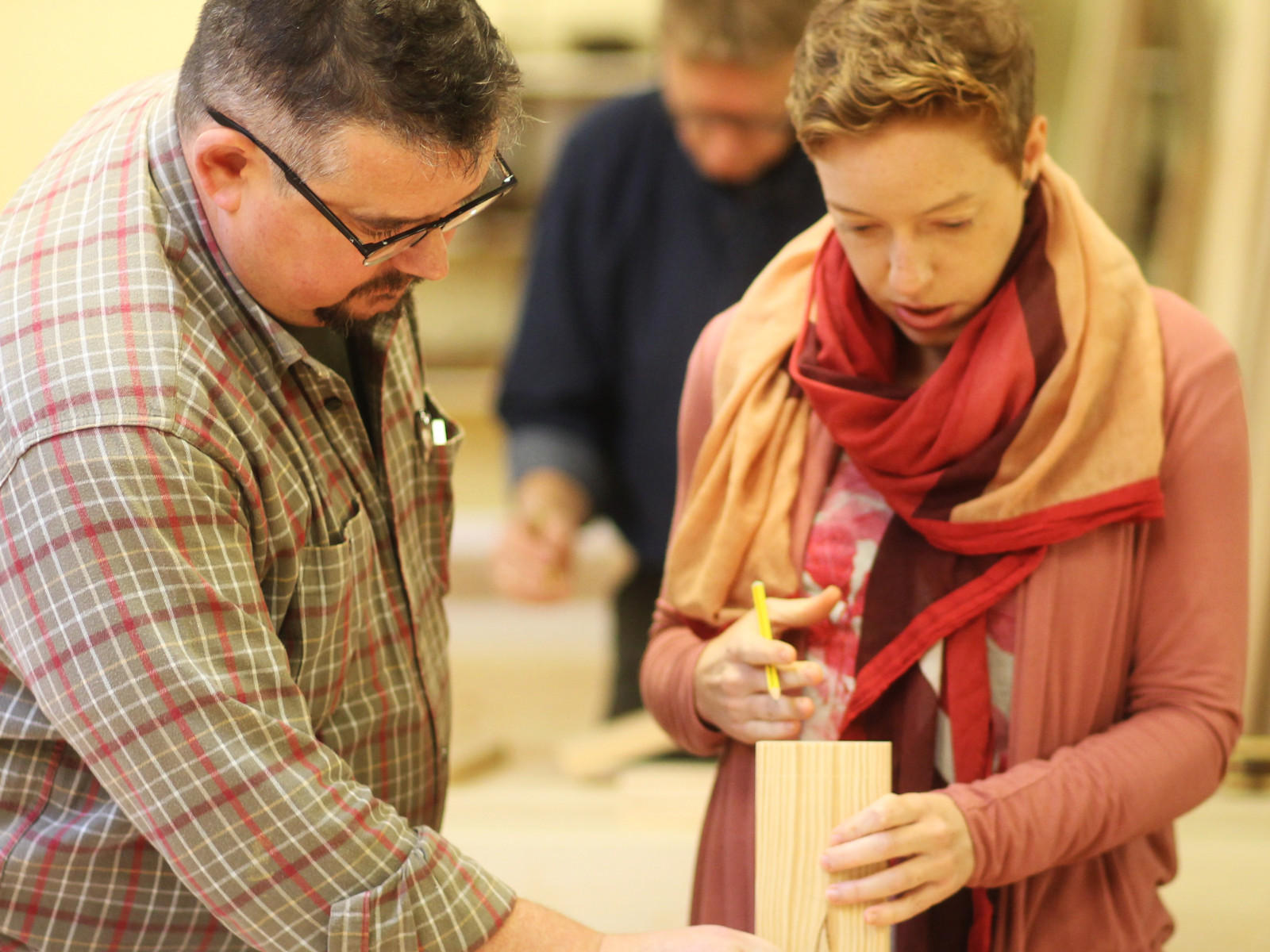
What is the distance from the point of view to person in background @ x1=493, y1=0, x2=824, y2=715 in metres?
2.33

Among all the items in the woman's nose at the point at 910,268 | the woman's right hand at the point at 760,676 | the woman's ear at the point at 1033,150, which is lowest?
the woman's right hand at the point at 760,676

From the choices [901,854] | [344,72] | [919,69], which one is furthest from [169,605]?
[919,69]

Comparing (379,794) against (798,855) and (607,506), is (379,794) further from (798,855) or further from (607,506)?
(607,506)

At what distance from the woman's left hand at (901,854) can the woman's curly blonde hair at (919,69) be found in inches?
24.4

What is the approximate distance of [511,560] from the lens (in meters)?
2.33

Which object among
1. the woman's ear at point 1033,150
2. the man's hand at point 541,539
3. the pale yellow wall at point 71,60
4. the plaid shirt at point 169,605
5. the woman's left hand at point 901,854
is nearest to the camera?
the plaid shirt at point 169,605

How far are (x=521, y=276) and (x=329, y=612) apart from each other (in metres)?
4.02

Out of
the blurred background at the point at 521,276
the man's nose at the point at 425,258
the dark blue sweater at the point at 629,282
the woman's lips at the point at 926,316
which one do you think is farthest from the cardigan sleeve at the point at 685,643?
the dark blue sweater at the point at 629,282

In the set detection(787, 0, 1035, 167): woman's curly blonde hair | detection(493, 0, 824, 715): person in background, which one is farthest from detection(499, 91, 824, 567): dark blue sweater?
detection(787, 0, 1035, 167): woman's curly blonde hair

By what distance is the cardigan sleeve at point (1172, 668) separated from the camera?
1226 millimetres

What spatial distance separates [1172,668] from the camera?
127 centimetres

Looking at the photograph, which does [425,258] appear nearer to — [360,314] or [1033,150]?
[360,314]

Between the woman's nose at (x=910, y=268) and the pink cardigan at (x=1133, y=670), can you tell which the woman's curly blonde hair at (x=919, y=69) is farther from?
the pink cardigan at (x=1133, y=670)

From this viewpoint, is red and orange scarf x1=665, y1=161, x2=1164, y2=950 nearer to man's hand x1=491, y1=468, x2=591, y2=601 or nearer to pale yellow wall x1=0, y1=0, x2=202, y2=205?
man's hand x1=491, y1=468, x2=591, y2=601
